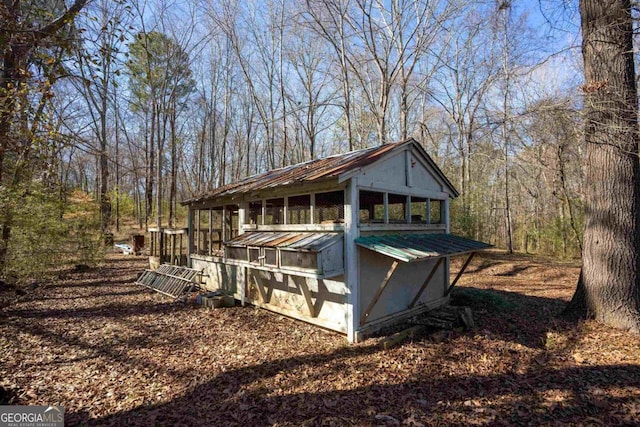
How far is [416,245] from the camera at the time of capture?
5.75 meters

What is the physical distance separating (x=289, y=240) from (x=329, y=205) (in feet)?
7.21

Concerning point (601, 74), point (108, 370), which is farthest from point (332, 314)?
point (601, 74)

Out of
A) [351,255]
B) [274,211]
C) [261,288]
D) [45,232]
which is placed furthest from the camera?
[45,232]

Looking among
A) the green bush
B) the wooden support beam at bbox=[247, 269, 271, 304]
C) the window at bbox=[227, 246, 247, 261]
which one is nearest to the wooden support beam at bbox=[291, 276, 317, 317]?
the window at bbox=[227, 246, 247, 261]

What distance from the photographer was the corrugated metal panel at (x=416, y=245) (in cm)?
504

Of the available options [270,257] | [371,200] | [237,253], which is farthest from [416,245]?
[237,253]

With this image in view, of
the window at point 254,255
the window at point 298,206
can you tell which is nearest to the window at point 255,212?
the window at point 298,206

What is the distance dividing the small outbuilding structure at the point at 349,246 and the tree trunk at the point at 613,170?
7.09ft

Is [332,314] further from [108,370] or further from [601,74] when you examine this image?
[601,74]

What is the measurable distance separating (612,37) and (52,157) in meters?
10.2

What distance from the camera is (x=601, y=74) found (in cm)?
562

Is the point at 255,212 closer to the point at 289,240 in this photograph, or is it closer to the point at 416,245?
the point at 289,240

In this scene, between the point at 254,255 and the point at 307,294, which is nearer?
the point at 254,255

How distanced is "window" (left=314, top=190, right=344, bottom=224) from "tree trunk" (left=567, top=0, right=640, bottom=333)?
482cm
